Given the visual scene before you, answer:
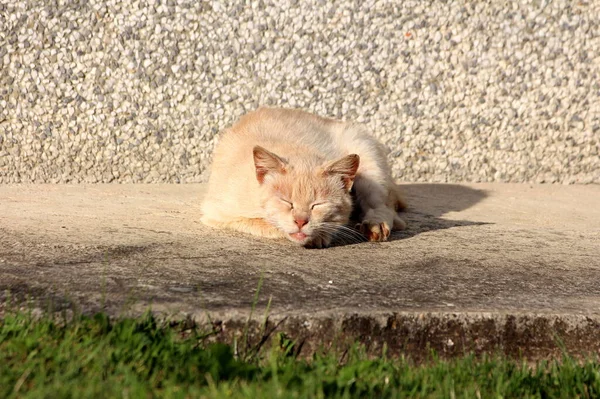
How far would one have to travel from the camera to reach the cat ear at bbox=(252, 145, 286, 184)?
156 inches

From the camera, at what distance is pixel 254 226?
13.9 feet

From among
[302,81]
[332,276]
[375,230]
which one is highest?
[302,81]

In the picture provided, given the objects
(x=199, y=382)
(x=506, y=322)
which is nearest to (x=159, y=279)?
(x=199, y=382)

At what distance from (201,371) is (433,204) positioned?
362 cm

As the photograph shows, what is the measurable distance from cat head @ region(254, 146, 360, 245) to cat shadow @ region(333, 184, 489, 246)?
256 millimetres

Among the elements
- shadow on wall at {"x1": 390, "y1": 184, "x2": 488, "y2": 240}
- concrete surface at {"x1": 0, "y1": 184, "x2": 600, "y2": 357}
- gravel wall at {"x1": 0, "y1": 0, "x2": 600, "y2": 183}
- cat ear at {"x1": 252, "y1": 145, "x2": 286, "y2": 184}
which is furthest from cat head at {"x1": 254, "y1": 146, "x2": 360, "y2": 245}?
gravel wall at {"x1": 0, "y1": 0, "x2": 600, "y2": 183}

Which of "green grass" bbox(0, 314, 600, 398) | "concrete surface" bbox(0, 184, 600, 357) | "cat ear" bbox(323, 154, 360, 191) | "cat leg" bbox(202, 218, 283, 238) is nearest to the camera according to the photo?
"green grass" bbox(0, 314, 600, 398)

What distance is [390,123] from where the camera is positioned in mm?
6648

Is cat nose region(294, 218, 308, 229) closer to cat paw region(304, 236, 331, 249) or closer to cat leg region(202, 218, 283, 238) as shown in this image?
cat paw region(304, 236, 331, 249)

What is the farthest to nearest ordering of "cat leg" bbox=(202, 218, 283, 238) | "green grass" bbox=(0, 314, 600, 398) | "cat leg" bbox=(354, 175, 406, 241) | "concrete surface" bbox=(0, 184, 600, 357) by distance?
1. "cat leg" bbox=(354, 175, 406, 241)
2. "cat leg" bbox=(202, 218, 283, 238)
3. "concrete surface" bbox=(0, 184, 600, 357)
4. "green grass" bbox=(0, 314, 600, 398)

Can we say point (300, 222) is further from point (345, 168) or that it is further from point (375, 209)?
point (375, 209)

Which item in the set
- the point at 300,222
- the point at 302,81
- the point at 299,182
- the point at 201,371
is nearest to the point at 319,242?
the point at 300,222

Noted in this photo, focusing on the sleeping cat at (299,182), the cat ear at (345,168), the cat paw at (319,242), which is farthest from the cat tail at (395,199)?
the cat paw at (319,242)

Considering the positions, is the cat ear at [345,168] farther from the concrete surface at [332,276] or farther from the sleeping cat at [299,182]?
the concrete surface at [332,276]
